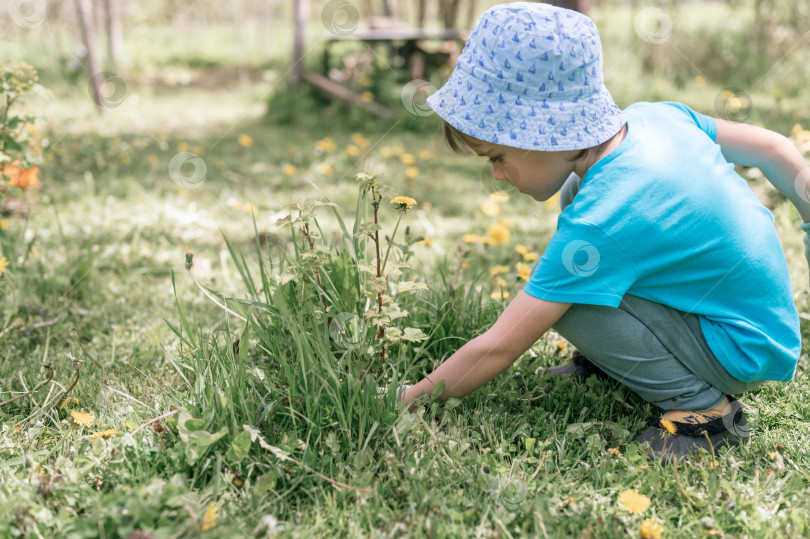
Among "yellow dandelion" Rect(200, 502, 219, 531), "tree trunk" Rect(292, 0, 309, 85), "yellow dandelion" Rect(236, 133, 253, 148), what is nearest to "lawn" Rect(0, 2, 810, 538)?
"yellow dandelion" Rect(200, 502, 219, 531)

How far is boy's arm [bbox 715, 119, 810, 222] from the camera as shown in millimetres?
1755

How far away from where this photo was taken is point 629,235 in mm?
1473

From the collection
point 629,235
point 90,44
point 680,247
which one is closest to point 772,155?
point 680,247

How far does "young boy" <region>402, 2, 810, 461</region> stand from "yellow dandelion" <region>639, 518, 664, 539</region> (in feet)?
0.84

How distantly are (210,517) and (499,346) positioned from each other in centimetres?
70

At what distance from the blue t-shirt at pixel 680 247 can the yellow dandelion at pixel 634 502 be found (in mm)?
400

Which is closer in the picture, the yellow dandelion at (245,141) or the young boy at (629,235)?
the young boy at (629,235)
